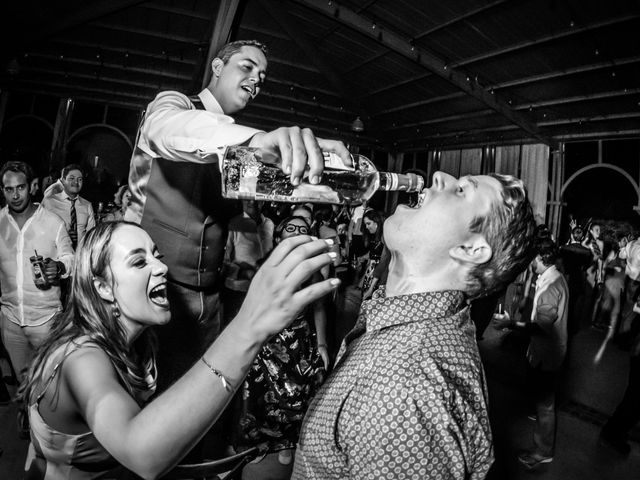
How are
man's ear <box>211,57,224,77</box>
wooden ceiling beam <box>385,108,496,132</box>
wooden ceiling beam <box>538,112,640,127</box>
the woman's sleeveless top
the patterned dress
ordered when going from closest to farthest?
the woman's sleeveless top, man's ear <box>211,57,224,77</box>, the patterned dress, wooden ceiling beam <box>538,112,640,127</box>, wooden ceiling beam <box>385,108,496,132</box>

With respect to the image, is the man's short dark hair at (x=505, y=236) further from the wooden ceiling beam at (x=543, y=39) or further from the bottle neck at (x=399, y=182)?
the wooden ceiling beam at (x=543, y=39)

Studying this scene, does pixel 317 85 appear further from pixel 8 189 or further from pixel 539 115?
pixel 8 189

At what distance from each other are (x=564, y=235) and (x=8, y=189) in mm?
11517

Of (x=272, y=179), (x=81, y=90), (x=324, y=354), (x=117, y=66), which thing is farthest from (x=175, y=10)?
→ (x=272, y=179)

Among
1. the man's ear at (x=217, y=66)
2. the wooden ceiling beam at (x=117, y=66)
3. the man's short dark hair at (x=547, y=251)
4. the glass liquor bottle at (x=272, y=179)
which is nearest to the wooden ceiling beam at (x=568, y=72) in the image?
the man's short dark hair at (x=547, y=251)

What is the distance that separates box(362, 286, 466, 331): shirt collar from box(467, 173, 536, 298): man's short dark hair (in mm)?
197

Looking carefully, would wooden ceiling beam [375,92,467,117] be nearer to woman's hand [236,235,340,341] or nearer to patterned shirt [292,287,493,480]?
patterned shirt [292,287,493,480]

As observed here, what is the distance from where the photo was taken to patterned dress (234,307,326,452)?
2.72 m

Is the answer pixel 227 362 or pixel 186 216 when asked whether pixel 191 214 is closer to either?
pixel 186 216

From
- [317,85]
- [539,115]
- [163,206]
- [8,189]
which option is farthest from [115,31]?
[539,115]

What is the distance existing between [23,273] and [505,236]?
3192 mm

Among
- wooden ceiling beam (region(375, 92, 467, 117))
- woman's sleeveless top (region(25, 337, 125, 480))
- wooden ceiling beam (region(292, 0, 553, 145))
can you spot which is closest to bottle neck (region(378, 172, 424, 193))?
woman's sleeveless top (region(25, 337, 125, 480))

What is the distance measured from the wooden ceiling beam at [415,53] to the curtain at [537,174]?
5.49ft

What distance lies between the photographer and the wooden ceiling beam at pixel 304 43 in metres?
6.68
